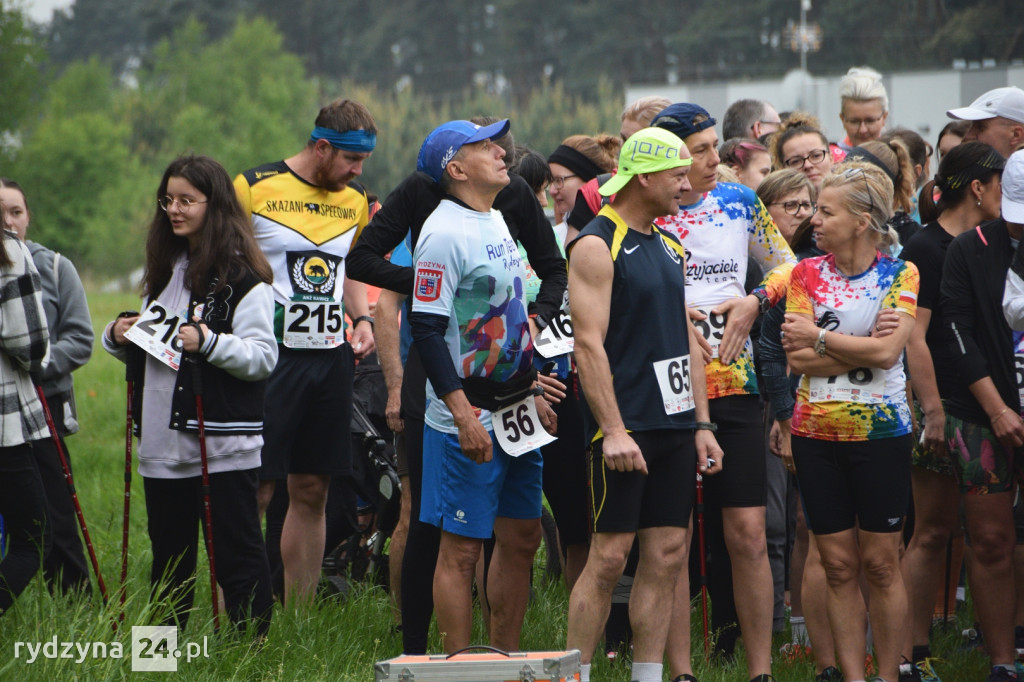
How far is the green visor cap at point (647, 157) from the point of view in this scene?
175 inches

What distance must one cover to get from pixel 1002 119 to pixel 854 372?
2.14m

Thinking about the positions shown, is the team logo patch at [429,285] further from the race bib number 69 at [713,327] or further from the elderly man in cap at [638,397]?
the race bib number 69 at [713,327]

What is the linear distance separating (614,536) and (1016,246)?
2157 millimetres

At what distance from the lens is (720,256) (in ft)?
16.5

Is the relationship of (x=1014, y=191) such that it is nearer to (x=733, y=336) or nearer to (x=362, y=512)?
(x=733, y=336)

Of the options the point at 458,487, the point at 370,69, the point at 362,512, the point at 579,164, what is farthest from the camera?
the point at 370,69

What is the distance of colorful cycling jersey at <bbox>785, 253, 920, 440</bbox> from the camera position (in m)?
4.64

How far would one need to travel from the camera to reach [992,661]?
507 cm

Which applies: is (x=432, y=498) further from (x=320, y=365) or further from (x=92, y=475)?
(x=92, y=475)

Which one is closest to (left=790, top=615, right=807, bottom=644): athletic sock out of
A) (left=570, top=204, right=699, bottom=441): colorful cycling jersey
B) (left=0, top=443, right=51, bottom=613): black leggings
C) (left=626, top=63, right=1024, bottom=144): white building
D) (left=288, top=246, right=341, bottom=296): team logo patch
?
(left=570, top=204, right=699, bottom=441): colorful cycling jersey

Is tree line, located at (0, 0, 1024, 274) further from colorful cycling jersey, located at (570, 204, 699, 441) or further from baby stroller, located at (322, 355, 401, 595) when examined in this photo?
colorful cycling jersey, located at (570, 204, 699, 441)

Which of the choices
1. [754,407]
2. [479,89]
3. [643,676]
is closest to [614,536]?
[643,676]

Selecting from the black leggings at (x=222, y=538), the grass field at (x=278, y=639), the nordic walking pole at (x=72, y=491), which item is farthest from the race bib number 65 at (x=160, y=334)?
the grass field at (x=278, y=639)

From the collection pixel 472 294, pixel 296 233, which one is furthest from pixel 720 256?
pixel 296 233
